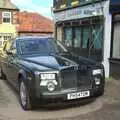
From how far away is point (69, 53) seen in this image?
9141 mm

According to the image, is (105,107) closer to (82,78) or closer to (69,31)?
(82,78)

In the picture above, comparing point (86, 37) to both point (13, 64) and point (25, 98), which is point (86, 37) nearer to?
point (13, 64)

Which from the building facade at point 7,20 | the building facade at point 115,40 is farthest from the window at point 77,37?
the building facade at point 7,20

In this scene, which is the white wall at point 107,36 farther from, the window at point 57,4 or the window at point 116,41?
the window at point 57,4

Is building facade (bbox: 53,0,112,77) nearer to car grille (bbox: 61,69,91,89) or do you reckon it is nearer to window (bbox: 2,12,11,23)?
car grille (bbox: 61,69,91,89)

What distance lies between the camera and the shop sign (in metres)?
13.8

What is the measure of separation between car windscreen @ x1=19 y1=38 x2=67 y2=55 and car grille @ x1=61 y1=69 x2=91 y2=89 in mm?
1718

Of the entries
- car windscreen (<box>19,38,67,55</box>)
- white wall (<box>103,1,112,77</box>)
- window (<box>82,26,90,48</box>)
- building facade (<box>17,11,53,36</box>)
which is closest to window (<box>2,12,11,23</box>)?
building facade (<box>17,11,53,36</box>)

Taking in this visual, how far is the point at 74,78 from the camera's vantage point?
730 centimetres

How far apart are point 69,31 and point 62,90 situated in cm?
1056

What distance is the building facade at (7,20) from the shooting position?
3988cm

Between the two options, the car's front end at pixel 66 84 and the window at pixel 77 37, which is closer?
the car's front end at pixel 66 84

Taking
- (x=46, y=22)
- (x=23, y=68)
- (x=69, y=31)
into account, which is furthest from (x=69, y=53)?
(x=46, y=22)

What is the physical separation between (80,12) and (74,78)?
350 inches
